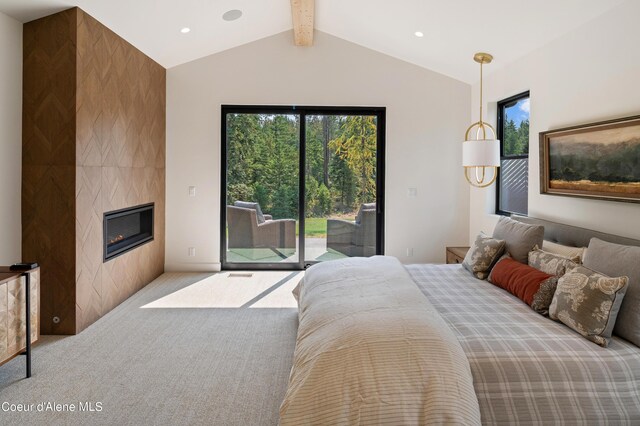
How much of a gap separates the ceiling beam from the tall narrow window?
8.06 feet

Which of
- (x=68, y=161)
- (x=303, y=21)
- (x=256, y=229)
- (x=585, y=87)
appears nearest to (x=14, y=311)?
(x=68, y=161)

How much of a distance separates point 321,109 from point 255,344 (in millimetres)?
3601

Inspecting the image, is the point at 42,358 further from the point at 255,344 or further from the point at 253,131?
the point at 253,131

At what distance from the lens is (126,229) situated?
5.03 metres

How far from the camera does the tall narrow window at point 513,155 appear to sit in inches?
197

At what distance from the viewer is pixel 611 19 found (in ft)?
11.0

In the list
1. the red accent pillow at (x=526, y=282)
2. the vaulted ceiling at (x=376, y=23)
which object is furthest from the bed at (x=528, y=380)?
the vaulted ceiling at (x=376, y=23)

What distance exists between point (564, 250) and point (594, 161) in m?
0.75

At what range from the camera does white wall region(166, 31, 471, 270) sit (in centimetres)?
611

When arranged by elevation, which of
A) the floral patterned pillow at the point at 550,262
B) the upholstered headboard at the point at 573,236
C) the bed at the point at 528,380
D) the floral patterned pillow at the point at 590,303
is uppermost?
the upholstered headboard at the point at 573,236

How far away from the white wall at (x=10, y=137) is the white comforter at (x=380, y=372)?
2.58 m

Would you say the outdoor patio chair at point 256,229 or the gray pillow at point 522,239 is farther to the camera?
the outdoor patio chair at point 256,229

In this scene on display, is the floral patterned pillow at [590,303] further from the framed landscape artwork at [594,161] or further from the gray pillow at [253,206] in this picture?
the gray pillow at [253,206]

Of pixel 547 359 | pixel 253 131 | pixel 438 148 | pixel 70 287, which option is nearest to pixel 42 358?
pixel 70 287
